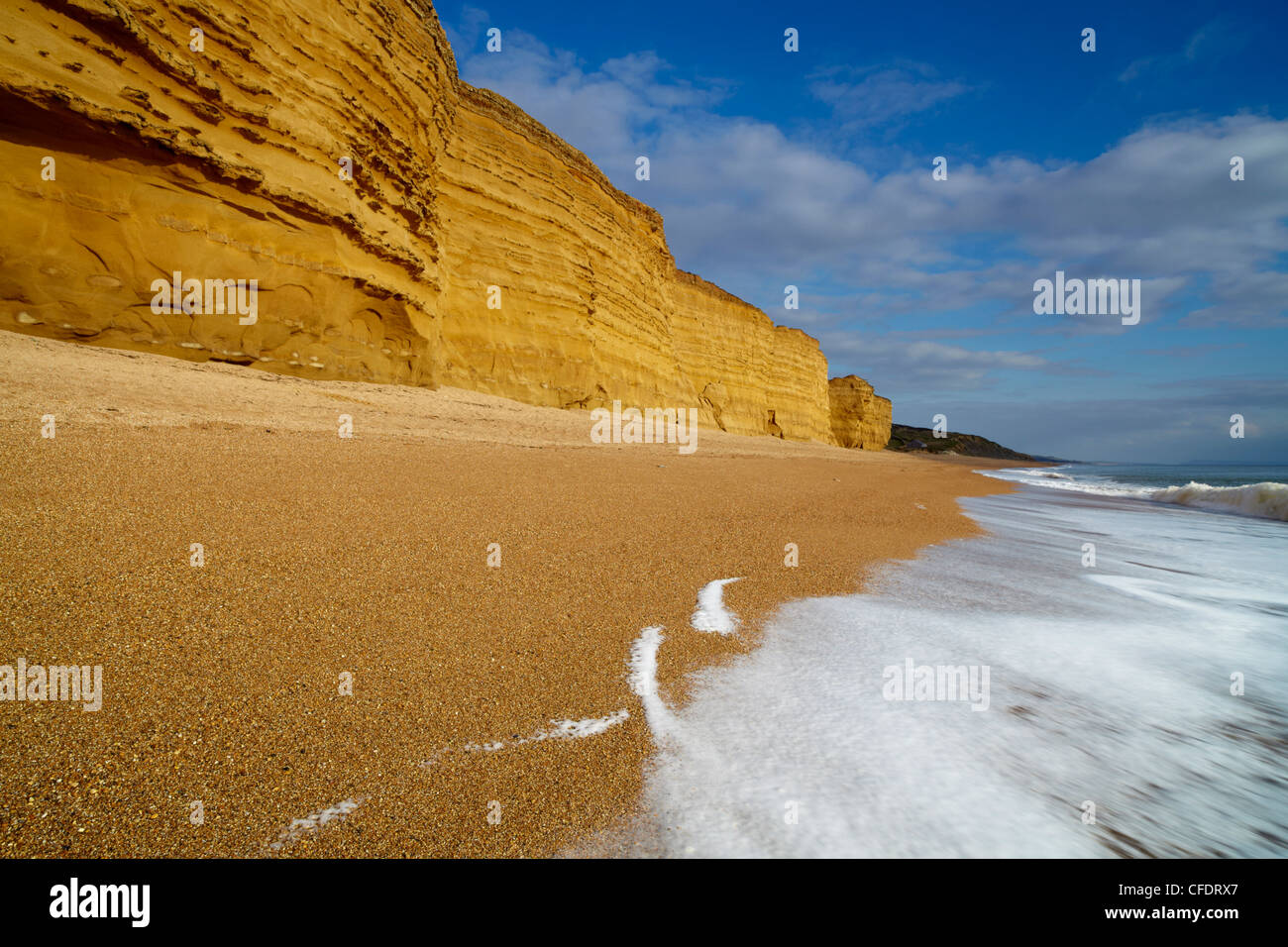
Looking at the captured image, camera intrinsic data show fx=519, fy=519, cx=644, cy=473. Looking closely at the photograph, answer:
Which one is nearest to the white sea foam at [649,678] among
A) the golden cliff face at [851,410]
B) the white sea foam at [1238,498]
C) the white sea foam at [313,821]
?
the white sea foam at [313,821]

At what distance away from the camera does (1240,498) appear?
13680 millimetres

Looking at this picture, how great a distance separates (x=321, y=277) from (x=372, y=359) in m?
1.82

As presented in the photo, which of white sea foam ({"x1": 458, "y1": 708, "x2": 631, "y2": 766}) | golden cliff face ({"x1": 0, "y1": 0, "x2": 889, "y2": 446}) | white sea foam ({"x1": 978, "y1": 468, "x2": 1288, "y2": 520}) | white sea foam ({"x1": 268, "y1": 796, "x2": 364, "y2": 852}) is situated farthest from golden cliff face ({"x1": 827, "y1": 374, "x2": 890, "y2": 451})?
white sea foam ({"x1": 268, "y1": 796, "x2": 364, "y2": 852})

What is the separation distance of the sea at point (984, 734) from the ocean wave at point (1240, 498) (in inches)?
507

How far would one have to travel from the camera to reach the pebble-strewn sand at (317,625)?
141 centimetres

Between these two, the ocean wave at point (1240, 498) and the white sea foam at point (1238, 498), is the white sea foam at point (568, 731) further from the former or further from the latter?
the white sea foam at point (1238, 498)

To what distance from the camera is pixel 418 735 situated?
1756mm

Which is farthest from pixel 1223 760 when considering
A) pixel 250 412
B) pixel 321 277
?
pixel 321 277

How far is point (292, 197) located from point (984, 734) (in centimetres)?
1204

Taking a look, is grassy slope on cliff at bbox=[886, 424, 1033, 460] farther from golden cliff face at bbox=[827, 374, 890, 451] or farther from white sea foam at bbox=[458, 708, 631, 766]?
white sea foam at bbox=[458, 708, 631, 766]

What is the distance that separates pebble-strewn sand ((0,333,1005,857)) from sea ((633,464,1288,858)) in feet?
0.92

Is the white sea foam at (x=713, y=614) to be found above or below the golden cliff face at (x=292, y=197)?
below

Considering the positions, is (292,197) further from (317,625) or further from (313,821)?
(313,821)

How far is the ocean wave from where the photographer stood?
12141 mm
